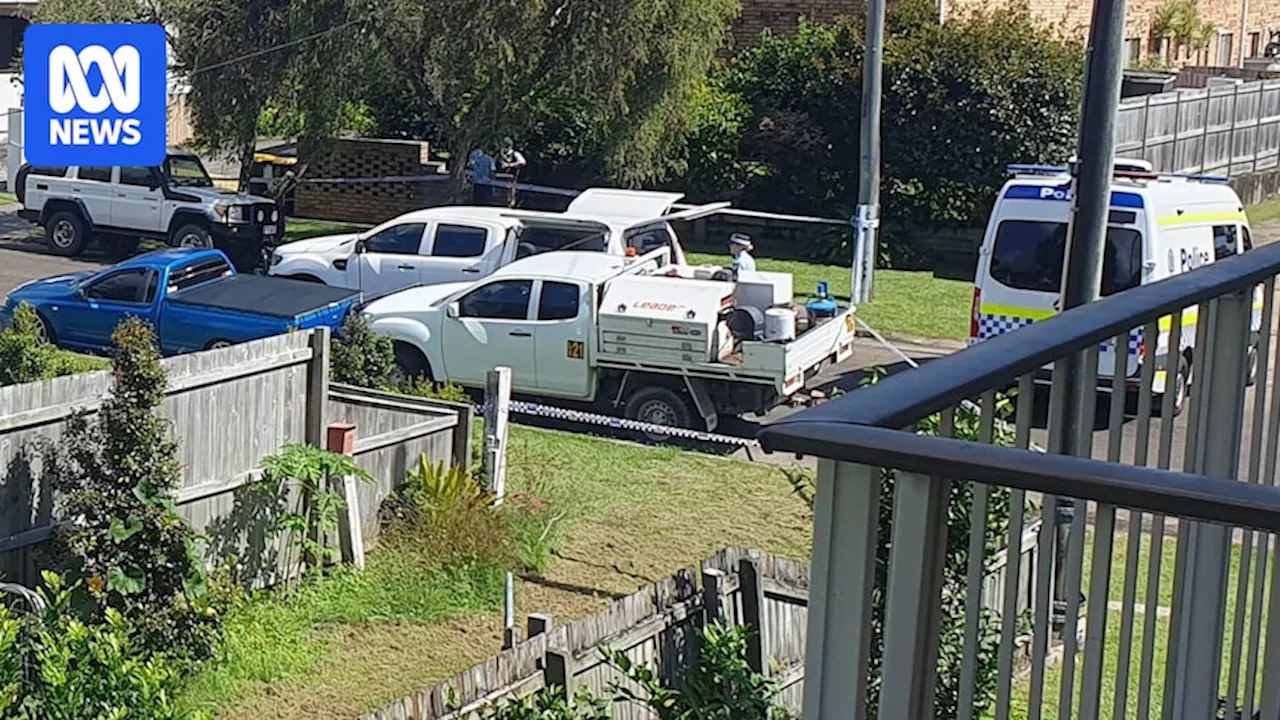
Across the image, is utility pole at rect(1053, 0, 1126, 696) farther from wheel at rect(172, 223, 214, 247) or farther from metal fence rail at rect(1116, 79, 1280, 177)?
metal fence rail at rect(1116, 79, 1280, 177)

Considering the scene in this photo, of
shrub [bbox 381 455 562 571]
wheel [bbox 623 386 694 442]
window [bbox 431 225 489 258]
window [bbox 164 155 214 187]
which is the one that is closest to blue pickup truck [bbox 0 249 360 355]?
window [bbox 431 225 489 258]

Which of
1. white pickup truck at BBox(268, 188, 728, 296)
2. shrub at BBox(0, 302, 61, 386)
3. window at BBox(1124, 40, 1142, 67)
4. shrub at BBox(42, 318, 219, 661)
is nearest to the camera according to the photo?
shrub at BBox(42, 318, 219, 661)

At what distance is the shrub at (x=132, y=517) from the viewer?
850cm

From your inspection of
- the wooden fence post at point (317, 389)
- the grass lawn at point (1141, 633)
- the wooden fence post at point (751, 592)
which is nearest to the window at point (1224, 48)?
the wooden fence post at point (317, 389)

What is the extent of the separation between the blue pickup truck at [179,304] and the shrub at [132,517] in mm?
6713

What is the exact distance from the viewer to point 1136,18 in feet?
133

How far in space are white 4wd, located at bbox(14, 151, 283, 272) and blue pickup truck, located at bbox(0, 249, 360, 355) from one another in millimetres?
6435

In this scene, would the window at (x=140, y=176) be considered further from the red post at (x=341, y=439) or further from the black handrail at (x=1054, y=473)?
the black handrail at (x=1054, y=473)

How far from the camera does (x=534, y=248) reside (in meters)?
18.0

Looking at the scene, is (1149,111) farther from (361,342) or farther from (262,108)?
(361,342)

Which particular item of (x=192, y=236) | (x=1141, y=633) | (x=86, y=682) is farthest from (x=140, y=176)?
(x=1141, y=633)

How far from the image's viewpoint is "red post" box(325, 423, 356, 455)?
10.5 meters

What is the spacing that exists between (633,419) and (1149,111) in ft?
51.3

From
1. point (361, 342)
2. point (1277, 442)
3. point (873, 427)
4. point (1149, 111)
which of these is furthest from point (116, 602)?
point (1149, 111)
